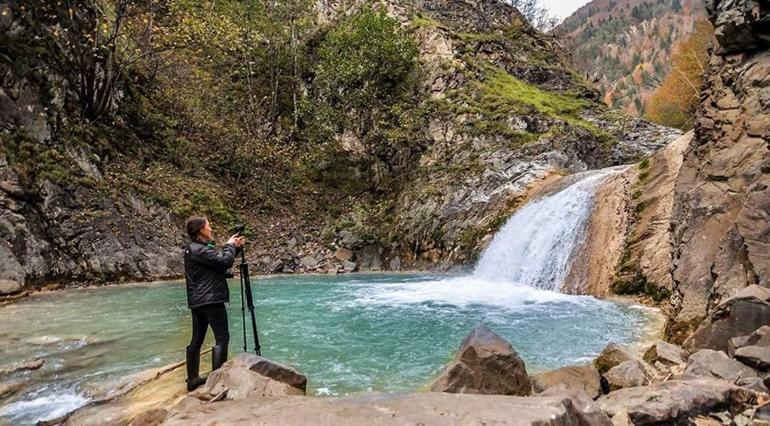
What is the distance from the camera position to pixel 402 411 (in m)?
3.92

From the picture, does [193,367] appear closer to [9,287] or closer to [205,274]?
[205,274]

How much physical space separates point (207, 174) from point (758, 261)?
23.2m

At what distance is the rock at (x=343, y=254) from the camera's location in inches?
904

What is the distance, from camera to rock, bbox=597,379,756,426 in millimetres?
4520

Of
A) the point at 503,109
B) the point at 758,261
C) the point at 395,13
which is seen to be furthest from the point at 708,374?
the point at 395,13

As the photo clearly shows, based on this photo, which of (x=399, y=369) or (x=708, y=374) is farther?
(x=399, y=369)

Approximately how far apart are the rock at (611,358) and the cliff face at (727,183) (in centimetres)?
152

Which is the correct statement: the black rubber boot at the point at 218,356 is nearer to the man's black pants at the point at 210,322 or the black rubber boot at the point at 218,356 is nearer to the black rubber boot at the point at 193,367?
the man's black pants at the point at 210,322

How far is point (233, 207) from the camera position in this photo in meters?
24.2

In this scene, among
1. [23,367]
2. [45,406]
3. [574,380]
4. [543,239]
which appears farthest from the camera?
[543,239]

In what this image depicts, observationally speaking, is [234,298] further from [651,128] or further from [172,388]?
[651,128]

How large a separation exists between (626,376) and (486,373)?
170 centimetres

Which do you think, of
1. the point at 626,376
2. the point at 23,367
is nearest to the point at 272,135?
the point at 23,367

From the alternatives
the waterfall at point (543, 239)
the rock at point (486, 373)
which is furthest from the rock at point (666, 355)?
the waterfall at point (543, 239)
